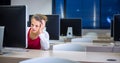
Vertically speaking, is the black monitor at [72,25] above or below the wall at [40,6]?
below

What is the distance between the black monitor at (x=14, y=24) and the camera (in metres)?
2.73

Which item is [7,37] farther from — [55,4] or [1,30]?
[55,4]

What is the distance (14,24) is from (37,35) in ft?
2.07

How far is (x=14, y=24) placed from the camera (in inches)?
109

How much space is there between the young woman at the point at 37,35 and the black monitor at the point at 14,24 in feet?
1.56

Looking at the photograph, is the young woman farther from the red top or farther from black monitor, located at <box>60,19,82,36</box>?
black monitor, located at <box>60,19,82,36</box>

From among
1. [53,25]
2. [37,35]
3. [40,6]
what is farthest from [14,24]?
[40,6]

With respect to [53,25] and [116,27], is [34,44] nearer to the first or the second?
[53,25]

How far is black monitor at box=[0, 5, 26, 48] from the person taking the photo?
108 inches

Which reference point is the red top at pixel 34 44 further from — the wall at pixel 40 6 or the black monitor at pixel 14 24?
the wall at pixel 40 6

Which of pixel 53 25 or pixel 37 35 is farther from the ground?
pixel 53 25

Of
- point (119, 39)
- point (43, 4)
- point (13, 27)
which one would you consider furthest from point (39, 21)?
point (43, 4)

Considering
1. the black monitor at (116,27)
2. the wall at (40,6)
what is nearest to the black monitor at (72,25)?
the black monitor at (116,27)

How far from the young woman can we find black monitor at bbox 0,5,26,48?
48 cm
